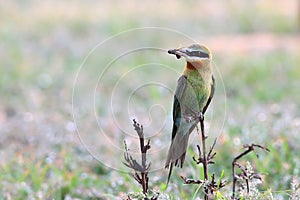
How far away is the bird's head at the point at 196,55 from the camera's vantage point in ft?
8.03

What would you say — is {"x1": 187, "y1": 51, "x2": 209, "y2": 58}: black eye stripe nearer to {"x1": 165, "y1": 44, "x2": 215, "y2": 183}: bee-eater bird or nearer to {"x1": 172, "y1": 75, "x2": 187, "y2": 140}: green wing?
{"x1": 165, "y1": 44, "x2": 215, "y2": 183}: bee-eater bird

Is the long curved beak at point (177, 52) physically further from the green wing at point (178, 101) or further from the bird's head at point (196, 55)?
the green wing at point (178, 101)

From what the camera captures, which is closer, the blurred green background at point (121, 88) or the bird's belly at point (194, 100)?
the bird's belly at point (194, 100)

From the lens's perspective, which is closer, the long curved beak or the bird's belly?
the long curved beak

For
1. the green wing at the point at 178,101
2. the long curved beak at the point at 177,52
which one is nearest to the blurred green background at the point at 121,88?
the green wing at the point at 178,101

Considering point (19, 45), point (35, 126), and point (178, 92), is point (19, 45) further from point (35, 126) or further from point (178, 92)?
point (178, 92)

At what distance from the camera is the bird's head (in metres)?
2.45

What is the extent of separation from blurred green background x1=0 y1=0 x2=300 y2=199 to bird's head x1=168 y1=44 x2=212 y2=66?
185 millimetres

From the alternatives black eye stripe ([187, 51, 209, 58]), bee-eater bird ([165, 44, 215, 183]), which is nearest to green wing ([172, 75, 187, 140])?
bee-eater bird ([165, 44, 215, 183])

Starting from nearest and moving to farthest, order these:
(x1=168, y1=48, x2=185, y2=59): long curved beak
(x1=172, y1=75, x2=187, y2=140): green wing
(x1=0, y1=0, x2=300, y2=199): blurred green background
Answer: (x1=168, y1=48, x2=185, y2=59): long curved beak → (x1=172, y1=75, x2=187, y2=140): green wing → (x1=0, y1=0, x2=300, y2=199): blurred green background

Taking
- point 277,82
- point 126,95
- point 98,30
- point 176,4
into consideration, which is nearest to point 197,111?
point 126,95

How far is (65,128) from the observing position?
5.77m

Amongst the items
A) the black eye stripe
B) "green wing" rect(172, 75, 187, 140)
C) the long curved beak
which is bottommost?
"green wing" rect(172, 75, 187, 140)

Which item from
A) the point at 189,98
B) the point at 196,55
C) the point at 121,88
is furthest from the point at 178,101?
the point at 121,88
